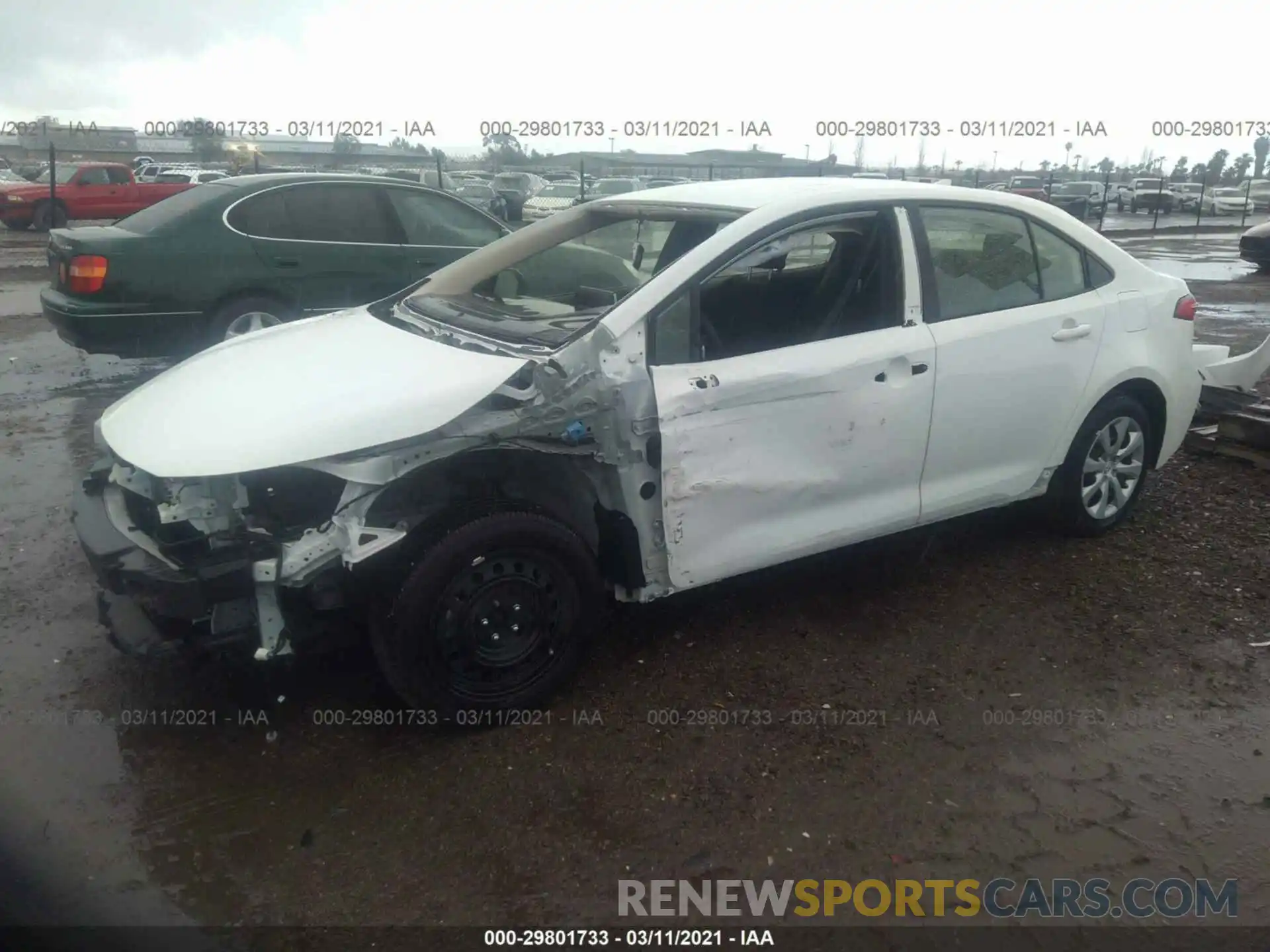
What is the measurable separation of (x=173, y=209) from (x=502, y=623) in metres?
5.39

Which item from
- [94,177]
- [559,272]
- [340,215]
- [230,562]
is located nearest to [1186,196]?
[94,177]

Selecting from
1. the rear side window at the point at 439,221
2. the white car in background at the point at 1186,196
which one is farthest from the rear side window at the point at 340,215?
the white car in background at the point at 1186,196

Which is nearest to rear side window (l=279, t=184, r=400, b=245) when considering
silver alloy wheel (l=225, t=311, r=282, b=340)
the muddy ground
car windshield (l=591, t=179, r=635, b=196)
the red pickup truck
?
silver alloy wheel (l=225, t=311, r=282, b=340)

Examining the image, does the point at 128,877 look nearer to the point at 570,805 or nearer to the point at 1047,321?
the point at 570,805

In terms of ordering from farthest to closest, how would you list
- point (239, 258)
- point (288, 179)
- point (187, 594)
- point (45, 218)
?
point (45, 218)
point (288, 179)
point (239, 258)
point (187, 594)

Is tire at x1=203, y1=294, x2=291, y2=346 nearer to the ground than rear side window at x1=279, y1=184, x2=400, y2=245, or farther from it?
nearer to the ground

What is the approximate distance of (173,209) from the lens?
7078 millimetres

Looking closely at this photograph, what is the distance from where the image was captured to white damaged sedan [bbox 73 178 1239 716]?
3.01 m

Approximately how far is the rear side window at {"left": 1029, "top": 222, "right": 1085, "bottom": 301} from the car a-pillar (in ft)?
7.53

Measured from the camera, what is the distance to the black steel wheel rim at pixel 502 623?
309 cm

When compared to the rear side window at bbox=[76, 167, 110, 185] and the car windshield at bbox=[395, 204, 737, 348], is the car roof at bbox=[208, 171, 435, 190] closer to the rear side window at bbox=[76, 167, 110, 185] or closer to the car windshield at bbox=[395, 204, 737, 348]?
the car windshield at bbox=[395, 204, 737, 348]

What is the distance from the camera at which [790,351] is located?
358 cm

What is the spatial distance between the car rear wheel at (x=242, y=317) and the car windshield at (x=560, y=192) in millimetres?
15187

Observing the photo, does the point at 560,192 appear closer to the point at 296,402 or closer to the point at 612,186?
the point at 612,186
